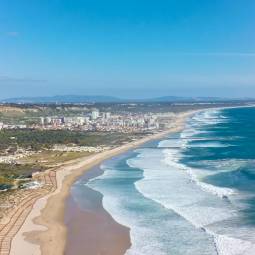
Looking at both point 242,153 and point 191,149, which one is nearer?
point 242,153

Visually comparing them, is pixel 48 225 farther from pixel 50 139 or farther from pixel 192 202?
pixel 50 139

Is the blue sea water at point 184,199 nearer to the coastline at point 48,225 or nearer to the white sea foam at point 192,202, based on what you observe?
Result: the white sea foam at point 192,202

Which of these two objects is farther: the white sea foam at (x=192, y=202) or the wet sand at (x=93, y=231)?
the white sea foam at (x=192, y=202)

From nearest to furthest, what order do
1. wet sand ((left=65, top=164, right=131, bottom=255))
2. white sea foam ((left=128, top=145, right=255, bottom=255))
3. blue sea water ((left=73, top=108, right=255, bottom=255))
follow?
wet sand ((left=65, top=164, right=131, bottom=255))
white sea foam ((left=128, top=145, right=255, bottom=255))
blue sea water ((left=73, top=108, right=255, bottom=255))

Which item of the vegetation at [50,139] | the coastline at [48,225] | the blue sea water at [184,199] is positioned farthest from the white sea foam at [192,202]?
the vegetation at [50,139]

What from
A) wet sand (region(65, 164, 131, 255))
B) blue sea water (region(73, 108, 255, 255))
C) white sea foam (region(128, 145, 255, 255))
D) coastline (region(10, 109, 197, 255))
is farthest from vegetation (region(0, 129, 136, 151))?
wet sand (region(65, 164, 131, 255))

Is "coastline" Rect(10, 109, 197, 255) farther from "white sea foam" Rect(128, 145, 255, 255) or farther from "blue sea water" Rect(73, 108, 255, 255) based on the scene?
"white sea foam" Rect(128, 145, 255, 255)

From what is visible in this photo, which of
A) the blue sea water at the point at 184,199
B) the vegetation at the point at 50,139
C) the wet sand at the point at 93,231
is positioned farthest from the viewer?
the vegetation at the point at 50,139

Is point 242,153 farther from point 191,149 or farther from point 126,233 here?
point 126,233

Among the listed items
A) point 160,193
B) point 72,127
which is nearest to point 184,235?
point 160,193
